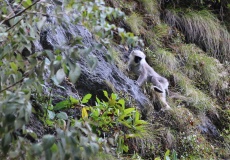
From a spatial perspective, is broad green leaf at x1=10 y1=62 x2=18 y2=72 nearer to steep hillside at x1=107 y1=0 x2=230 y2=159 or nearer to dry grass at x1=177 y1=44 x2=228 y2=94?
steep hillside at x1=107 y1=0 x2=230 y2=159

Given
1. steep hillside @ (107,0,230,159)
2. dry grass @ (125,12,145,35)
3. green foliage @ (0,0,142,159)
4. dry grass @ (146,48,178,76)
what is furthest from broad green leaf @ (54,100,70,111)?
dry grass @ (146,48,178,76)

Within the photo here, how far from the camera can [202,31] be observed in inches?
331

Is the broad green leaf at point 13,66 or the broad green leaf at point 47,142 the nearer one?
the broad green leaf at point 47,142

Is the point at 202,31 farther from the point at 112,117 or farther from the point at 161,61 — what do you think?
the point at 112,117

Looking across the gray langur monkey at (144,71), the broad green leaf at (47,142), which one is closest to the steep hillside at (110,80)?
the broad green leaf at (47,142)

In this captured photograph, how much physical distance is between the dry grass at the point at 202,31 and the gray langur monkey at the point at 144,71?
1.91 m

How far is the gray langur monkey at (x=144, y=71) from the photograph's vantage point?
21.3 feet

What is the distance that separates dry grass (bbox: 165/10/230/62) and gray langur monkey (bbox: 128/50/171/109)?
1.91 m

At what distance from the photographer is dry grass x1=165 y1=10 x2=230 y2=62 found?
332 inches

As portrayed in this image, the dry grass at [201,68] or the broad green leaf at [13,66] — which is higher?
the broad green leaf at [13,66]

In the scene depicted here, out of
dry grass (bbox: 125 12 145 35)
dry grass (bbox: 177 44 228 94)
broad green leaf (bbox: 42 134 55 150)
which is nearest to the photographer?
broad green leaf (bbox: 42 134 55 150)

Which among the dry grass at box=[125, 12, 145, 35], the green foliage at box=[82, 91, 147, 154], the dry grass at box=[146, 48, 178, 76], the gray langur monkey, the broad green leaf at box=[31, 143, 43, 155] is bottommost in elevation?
the dry grass at box=[146, 48, 178, 76]

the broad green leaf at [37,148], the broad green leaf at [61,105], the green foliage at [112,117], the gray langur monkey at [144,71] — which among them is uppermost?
the broad green leaf at [37,148]

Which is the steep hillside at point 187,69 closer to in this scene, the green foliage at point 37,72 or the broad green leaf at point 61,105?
→ the broad green leaf at point 61,105
